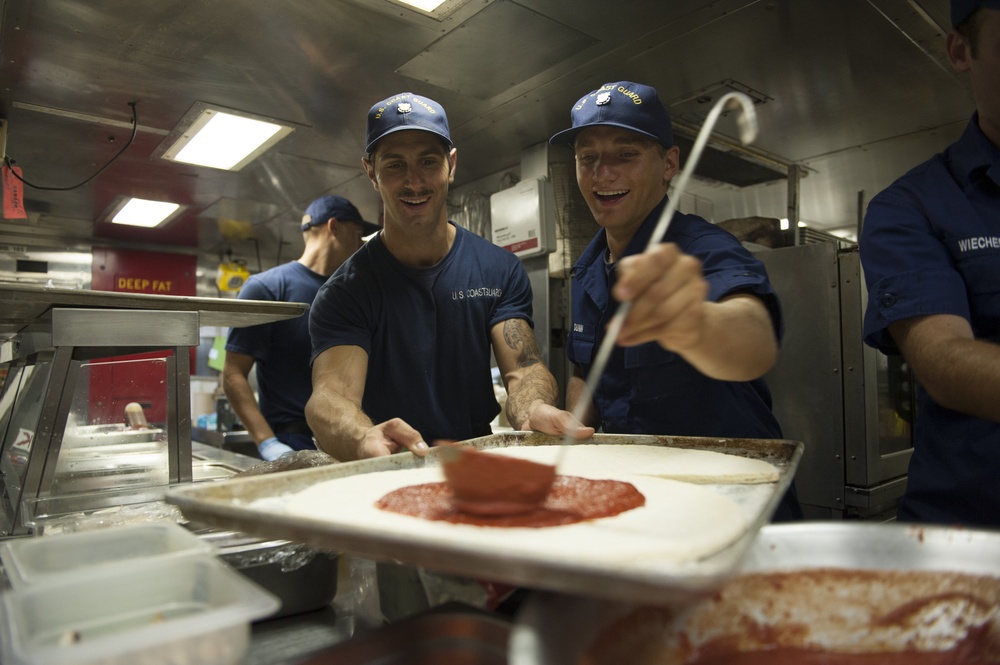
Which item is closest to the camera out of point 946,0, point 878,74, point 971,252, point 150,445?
point 971,252

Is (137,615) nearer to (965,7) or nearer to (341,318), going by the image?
(341,318)

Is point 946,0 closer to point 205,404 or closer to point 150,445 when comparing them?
point 150,445

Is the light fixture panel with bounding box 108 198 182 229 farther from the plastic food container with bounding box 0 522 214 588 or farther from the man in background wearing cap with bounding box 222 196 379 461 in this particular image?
the plastic food container with bounding box 0 522 214 588

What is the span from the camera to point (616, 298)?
1322mm

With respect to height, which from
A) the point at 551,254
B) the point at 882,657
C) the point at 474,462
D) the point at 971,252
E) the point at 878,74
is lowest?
the point at 882,657

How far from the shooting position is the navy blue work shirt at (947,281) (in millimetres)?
1219

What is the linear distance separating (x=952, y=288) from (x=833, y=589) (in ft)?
2.70

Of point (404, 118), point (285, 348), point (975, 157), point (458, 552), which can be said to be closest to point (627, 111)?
point (404, 118)

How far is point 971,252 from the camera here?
1.26 m

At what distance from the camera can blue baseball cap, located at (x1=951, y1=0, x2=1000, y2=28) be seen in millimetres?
1171

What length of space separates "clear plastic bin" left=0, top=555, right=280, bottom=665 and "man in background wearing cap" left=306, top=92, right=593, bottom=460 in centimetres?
100

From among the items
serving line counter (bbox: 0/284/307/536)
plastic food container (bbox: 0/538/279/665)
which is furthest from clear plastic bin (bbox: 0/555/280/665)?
serving line counter (bbox: 0/284/307/536)

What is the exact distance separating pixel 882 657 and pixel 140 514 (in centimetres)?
137

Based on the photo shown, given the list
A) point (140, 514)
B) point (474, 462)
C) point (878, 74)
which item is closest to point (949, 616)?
point (474, 462)
